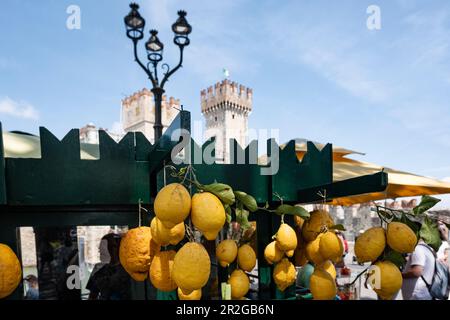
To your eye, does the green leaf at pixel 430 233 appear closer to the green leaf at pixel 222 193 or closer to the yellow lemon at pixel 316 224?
the yellow lemon at pixel 316 224

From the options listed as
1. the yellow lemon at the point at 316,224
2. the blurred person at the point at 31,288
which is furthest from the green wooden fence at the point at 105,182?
the blurred person at the point at 31,288

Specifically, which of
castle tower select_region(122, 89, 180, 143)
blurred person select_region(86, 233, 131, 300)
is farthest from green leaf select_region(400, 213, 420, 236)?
castle tower select_region(122, 89, 180, 143)

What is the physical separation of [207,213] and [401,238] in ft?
3.02

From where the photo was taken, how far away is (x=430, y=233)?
1.34 m

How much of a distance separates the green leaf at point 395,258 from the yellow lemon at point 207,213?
938mm

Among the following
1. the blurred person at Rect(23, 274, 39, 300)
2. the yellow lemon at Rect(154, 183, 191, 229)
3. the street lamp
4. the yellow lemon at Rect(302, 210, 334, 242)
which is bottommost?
the blurred person at Rect(23, 274, 39, 300)

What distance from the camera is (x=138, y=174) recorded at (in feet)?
5.99

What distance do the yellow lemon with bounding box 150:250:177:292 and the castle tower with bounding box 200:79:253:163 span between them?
4357 centimetres

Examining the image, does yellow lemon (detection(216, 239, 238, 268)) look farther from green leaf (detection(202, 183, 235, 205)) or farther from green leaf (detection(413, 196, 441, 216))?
green leaf (detection(413, 196, 441, 216))

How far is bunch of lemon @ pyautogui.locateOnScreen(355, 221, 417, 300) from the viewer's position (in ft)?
4.25

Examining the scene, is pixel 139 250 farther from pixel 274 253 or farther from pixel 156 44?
Result: pixel 156 44

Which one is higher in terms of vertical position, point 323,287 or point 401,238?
point 401,238

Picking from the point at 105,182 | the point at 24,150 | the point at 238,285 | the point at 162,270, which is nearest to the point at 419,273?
the point at 238,285

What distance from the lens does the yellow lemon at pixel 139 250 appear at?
4.59 ft
